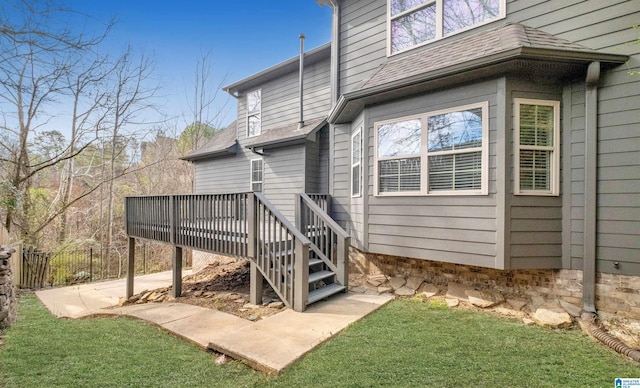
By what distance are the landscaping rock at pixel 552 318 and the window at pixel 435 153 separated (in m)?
1.73

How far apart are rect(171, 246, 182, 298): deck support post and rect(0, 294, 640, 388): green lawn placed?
2221mm

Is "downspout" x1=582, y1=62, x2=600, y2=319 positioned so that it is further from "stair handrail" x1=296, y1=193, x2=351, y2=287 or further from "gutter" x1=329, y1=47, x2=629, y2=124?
"stair handrail" x1=296, y1=193, x2=351, y2=287

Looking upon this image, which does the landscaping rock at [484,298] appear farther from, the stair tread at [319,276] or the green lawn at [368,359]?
the stair tread at [319,276]

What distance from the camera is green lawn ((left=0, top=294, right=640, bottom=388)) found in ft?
7.98

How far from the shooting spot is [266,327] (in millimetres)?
3412

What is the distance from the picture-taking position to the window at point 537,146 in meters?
3.87

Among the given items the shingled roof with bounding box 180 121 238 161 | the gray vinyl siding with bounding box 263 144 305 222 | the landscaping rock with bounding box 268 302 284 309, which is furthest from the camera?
the shingled roof with bounding box 180 121 238 161

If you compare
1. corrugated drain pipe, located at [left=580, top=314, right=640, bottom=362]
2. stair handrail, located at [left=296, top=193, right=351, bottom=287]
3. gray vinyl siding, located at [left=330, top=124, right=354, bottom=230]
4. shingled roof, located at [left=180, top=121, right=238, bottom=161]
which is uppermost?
shingled roof, located at [left=180, top=121, right=238, bottom=161]

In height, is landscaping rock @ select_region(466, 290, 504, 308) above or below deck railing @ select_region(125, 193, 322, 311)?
below

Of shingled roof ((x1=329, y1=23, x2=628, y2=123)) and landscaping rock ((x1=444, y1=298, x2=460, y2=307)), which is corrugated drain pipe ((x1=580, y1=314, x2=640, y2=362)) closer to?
landscaping rock ((x1=444, y1=298, x2=460, y2=307))

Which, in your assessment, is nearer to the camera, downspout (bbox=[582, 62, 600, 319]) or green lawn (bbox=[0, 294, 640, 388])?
green lawn (bbox=[0, 294, 640, 388])

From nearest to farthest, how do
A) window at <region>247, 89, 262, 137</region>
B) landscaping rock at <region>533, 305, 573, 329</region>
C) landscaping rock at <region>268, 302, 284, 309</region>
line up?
landscaping rock at <region>533, 305, 573, 329</region> < landscaping rock at <region>268, 302, 284, 309</region> < window at <region>247, 89, 262, 137</region>

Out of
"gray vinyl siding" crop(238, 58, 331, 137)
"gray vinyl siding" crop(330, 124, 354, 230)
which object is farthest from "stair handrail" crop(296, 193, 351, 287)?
"gray vinyl siding" crop(238, 58, 331, 137)

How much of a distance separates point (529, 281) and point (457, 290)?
3.22 ft
